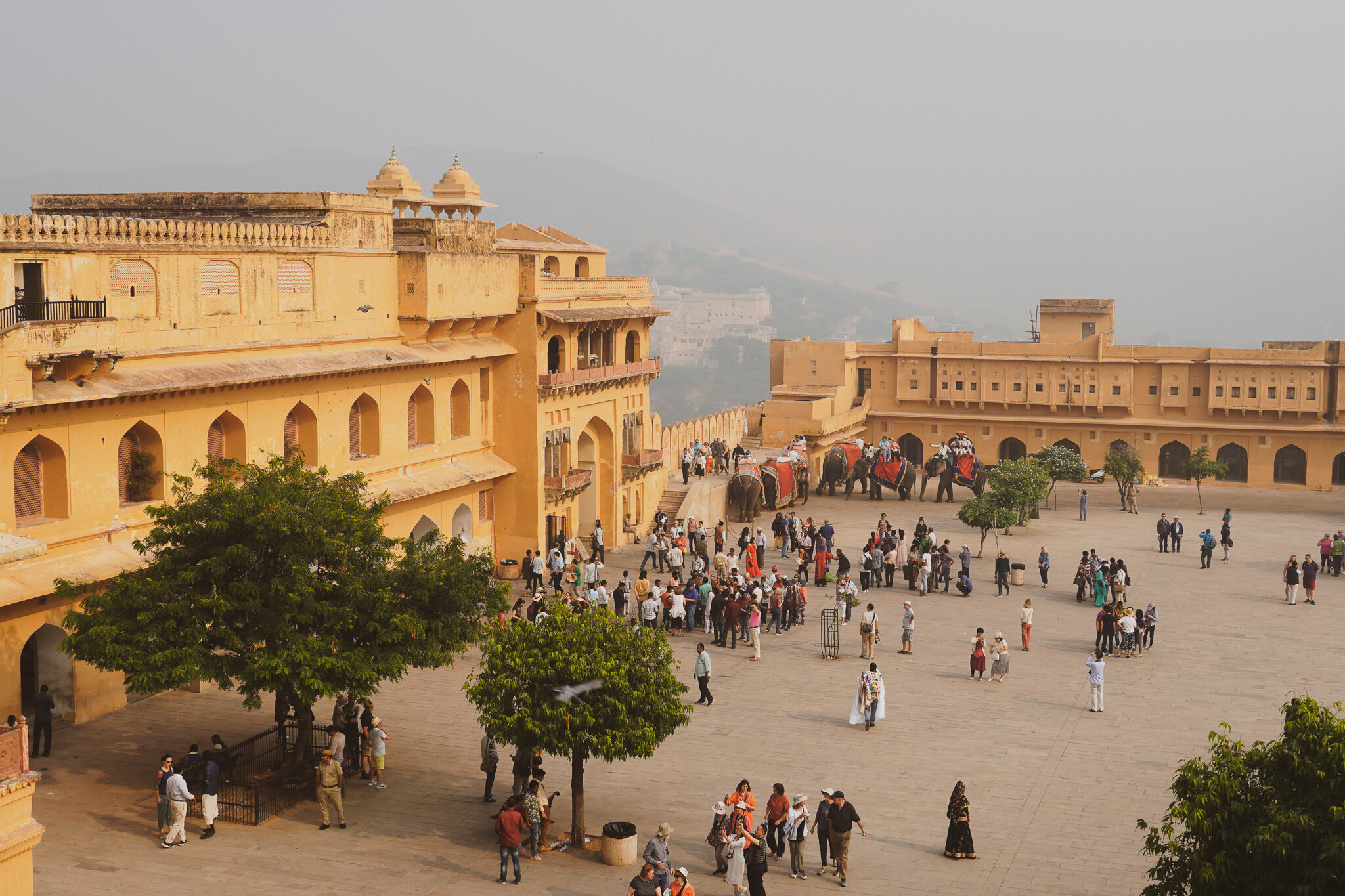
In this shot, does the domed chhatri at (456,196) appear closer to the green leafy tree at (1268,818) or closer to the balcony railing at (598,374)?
the balcony railing at (598,374)

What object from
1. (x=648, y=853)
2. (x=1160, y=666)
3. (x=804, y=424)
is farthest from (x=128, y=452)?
(x=804, y=424)

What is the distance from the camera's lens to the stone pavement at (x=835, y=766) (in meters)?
15.1

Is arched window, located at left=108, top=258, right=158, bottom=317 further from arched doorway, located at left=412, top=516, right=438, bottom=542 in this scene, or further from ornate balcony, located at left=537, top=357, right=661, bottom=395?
ornate balcony, located at left=537, top=357, right=661, bottom=395

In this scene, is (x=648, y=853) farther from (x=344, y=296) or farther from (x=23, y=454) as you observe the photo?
(x=344, y=296)

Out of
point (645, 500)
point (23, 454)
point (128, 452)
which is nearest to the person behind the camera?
point (23, 454)

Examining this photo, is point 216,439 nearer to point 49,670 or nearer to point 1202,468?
point 49,670

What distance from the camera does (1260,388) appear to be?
166 ft

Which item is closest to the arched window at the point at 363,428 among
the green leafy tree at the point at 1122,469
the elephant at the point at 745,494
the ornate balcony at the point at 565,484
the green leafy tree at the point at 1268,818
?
the ornate balcony at the point at 565,484

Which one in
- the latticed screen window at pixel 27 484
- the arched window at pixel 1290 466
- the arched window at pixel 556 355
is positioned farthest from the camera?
the arched window at pixel 1290 466

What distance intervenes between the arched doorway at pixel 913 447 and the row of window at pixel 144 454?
107ft

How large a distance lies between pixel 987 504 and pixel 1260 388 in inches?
868

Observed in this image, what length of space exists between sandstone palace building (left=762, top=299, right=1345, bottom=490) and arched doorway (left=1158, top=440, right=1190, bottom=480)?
0.18ft

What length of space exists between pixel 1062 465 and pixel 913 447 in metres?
12.9

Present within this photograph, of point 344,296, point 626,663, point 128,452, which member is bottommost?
point 626,663
